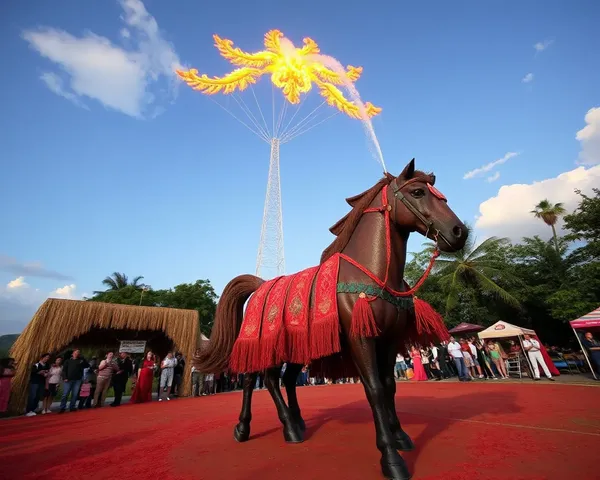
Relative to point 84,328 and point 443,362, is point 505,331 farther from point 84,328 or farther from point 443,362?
point 84,328

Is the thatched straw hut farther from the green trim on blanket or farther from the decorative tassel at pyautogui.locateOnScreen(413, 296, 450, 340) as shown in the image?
the decorative tassel at pyautogui.locateOnScreen(413, 296, 450, 340)

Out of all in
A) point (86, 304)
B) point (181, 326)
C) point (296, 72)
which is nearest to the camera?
point (296, 72)

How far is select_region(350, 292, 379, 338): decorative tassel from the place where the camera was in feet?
8.42

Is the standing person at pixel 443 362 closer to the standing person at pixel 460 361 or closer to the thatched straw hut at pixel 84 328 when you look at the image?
the standing person at pixel 460 361

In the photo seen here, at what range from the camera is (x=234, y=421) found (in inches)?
207

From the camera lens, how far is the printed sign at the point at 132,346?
42.8 ft

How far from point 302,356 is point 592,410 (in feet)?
15.5

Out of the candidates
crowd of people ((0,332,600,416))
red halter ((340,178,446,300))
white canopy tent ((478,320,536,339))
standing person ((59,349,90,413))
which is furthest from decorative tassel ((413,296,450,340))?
white canopy tent ((478,320,536,339))

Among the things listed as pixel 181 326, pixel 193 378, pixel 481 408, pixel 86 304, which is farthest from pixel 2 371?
pixel 481 408

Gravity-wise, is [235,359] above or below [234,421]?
above

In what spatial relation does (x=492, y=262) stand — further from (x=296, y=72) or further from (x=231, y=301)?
(x=231, y=301)

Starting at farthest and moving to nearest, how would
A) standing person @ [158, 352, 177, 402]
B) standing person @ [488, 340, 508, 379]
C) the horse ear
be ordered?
standing person @ [488, 340, 508, 379], standing person @ [158, 352, 177, 402], the horse ear

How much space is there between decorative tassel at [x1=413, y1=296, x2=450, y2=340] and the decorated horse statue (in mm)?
11

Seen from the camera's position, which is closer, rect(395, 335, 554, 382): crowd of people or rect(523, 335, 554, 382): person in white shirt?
rect(523, 335, 554, 382): person in white shirt
